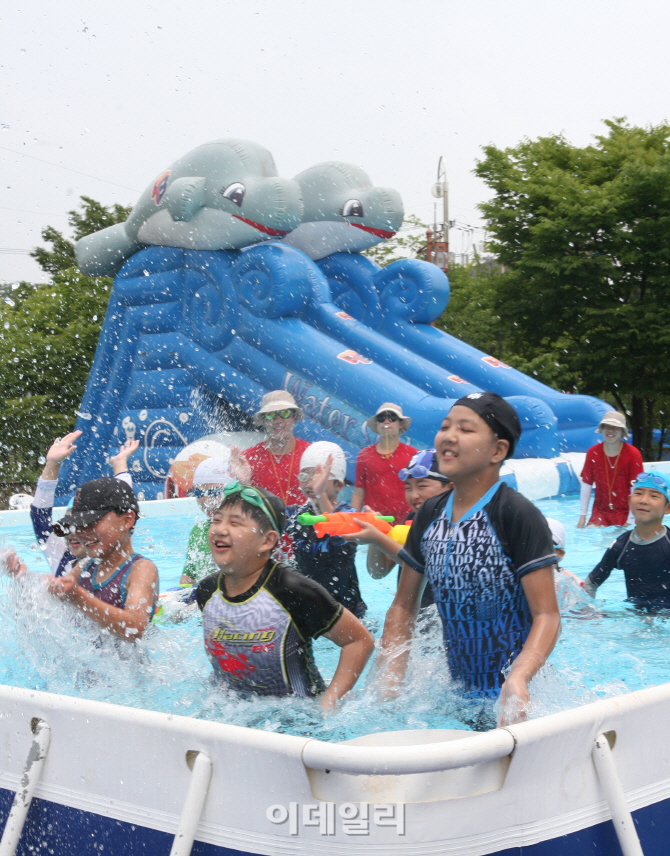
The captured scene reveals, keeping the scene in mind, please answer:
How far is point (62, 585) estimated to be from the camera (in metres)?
2.34

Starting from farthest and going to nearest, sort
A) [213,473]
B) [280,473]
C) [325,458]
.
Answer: [280,473], [213,473], [325,458]

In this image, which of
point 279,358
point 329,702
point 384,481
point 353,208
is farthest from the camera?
point 353,208

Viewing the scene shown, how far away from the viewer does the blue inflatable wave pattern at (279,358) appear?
353 inches

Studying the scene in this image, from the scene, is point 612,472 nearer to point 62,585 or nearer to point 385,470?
point 385,470

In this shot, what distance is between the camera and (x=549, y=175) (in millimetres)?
17312

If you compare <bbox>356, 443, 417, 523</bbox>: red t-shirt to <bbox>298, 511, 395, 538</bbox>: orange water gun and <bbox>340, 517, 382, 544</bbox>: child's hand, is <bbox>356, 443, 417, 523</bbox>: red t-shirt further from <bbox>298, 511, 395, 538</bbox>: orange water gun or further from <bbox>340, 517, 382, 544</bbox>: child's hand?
<bbox>340, 517, 382, 544</bbox>: child's hand

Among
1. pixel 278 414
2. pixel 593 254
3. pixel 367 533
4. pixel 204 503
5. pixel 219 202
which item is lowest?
pixel 204 503

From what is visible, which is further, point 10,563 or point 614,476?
point 614,476

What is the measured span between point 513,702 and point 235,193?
8.52 meters

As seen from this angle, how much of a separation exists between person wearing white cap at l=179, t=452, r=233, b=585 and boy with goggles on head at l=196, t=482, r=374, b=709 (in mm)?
1527

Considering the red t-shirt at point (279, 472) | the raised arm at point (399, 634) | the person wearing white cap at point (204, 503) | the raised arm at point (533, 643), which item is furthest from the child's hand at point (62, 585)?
the red t-shirt at point (279, 472)

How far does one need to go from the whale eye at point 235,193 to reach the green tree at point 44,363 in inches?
303

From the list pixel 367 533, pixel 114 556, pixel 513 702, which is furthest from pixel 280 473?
pixel 513 702

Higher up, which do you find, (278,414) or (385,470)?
(278,414)
